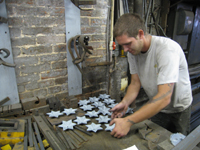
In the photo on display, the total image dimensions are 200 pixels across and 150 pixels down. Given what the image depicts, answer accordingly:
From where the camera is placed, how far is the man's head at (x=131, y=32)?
48.7 inches

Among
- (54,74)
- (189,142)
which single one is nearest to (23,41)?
(54,74)

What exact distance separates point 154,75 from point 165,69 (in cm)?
28

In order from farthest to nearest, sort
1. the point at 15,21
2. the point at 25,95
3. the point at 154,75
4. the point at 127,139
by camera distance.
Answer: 1. the point at 25,95
2. the point at 15,21
3. the point at 154,75
4. the point at 127,139

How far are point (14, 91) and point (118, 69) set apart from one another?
1.53 meters

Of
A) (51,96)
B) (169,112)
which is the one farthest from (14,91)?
(169,112)

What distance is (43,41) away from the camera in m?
1.73

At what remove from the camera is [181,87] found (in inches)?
58.3

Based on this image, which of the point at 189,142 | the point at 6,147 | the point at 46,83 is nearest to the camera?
the point at 189,142

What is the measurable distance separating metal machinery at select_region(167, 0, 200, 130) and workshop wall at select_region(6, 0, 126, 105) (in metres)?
1.84

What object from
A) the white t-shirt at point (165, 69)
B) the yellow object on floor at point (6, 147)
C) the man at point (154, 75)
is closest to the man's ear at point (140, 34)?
the man at point (154, 75)

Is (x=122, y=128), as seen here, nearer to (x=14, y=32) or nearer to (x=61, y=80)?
(x=61, y=80)

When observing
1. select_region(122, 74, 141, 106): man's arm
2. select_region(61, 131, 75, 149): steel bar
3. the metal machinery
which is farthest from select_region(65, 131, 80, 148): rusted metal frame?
the metal machinery

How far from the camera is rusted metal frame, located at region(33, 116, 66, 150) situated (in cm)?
113

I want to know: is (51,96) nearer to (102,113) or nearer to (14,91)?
(14,91)
